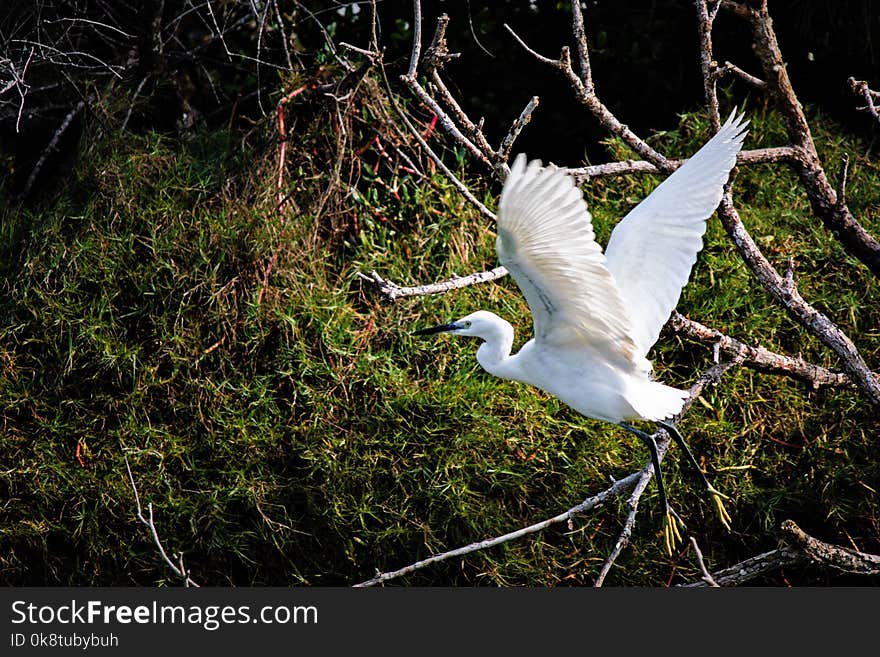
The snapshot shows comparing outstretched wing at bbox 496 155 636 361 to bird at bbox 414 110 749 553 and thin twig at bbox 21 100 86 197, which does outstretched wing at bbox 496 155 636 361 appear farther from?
thin twig at bbox 21 100 86 197

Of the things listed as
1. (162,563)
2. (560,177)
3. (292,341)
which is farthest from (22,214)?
(560,177)

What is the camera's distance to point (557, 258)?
1995 millimetres

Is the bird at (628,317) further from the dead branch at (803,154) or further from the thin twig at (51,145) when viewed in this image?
the thin twig at (51,145)

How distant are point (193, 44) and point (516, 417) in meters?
2.11

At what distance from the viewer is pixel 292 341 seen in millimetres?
3213

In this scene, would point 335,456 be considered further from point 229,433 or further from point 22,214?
point 22,214

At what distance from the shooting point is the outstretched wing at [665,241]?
234 centimetres

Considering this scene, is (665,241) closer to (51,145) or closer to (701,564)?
(701,564)

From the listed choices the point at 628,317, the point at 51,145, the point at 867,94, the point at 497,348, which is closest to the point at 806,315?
the point at 867,94

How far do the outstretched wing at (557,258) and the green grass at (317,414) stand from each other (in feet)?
2.64

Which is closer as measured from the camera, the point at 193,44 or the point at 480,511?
the point at 480,511

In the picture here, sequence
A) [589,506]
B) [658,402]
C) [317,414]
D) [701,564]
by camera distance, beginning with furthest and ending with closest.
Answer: [317,414] < [589,506] < [658,402] < [701,564]

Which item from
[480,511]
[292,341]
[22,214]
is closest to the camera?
[480,511]

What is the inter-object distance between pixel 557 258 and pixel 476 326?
497 millimetres
